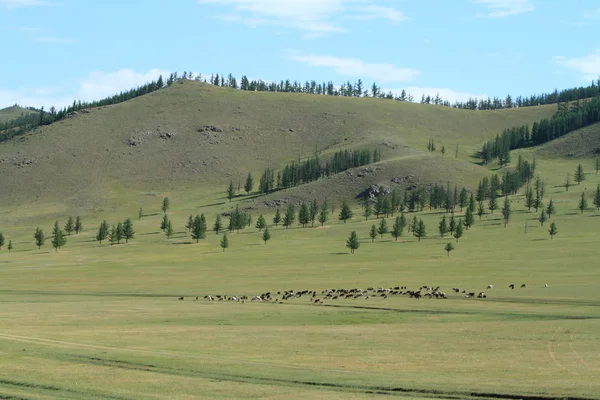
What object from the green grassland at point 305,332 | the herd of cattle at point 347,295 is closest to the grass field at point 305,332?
the green grassland at point 305,332

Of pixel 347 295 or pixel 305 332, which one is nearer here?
pixel 305 332

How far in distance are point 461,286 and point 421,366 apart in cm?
5140

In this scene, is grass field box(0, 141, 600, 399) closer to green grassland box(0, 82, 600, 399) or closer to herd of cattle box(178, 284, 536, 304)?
green grassland box(0, 82, 600, 399)

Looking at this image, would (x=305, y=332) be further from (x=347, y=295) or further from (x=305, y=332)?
(x=347, y=295)

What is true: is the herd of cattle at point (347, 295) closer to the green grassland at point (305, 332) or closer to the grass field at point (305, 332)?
the green grassland at point (305, 332)

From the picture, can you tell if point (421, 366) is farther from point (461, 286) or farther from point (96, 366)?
point (461, 286)

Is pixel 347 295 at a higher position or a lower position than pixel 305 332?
higher

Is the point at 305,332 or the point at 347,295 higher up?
the point at 347,295

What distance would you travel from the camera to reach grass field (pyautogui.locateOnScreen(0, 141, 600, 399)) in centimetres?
3362

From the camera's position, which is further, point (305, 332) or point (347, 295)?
point (347, 295)

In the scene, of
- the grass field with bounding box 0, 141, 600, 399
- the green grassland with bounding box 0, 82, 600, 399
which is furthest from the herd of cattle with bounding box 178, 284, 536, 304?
the grass field with bounding box 0, 141, 600, 399

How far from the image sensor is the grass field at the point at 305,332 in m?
33.6

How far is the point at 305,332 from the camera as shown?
52.2m

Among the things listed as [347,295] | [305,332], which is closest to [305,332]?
[305,332]
